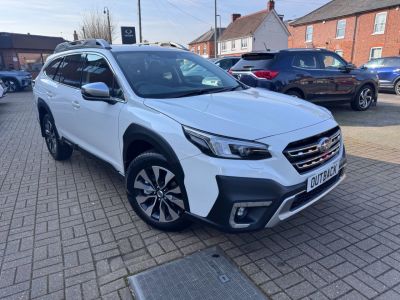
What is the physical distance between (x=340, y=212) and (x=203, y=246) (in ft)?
5.29

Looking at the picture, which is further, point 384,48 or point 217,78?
point 384,48

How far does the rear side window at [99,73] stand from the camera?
335 cm

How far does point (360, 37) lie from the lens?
29.1m

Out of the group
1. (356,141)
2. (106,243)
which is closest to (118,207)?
(106,243)

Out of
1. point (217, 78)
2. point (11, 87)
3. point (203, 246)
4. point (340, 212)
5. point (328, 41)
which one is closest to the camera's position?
point (203, 246)

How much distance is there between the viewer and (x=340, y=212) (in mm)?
3449

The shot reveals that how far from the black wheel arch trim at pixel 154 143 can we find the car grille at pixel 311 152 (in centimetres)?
86

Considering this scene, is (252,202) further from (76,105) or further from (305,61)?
(305,61)

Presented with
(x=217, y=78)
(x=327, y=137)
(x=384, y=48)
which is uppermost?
(x=384, y=48)

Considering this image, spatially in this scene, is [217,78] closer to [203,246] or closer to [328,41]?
[203,246]

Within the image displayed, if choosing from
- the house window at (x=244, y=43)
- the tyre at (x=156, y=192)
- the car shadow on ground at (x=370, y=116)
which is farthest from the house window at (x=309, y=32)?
the tyre at (x=156, y=192)

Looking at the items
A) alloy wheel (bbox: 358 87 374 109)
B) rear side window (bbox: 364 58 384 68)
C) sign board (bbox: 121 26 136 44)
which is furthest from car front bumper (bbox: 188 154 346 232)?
sign board (bbox: 121 26 136 44)

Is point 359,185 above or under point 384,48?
under

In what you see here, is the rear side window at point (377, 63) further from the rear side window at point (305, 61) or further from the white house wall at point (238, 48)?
the white house wall at point (238, 48)
